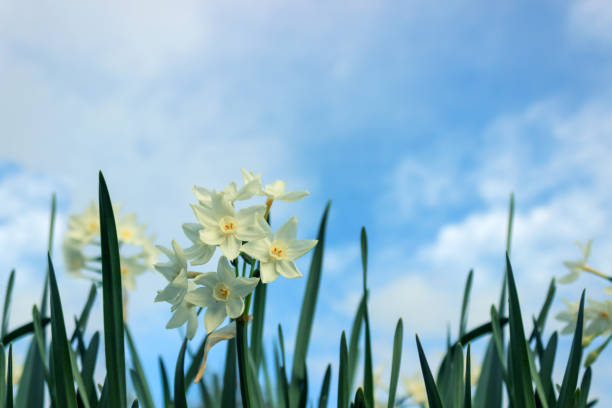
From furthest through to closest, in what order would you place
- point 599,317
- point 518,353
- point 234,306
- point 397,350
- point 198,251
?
point 599,317
point 397,350
point 518,353
point 198,251
point 234,306

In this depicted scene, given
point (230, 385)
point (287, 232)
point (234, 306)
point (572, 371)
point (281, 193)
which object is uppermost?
point (281, 193)

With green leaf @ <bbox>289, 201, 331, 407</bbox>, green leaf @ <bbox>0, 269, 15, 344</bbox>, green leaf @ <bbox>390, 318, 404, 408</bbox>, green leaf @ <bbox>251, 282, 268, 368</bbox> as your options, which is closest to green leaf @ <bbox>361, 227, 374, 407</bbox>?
green leaf @ <bbox>390, 318, 404, 408</bbox>

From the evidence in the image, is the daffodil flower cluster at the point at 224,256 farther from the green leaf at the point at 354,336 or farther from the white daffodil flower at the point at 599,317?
the white daffodil flower at the point at 599,317

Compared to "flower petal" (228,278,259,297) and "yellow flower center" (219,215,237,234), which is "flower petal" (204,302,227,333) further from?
"yellow flower center" (219,215,237,234)

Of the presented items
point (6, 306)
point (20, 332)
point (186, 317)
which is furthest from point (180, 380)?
point (6, 306)

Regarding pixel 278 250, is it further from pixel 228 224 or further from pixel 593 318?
pixel 593 318

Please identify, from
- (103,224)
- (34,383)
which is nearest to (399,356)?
(103,224)
